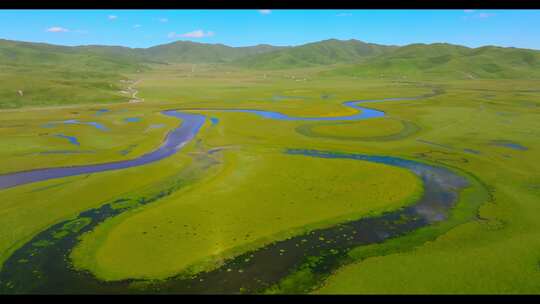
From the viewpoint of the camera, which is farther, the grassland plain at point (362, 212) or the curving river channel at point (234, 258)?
the grassland plain at point (362, 212)

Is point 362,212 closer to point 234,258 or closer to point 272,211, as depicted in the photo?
point 272,211

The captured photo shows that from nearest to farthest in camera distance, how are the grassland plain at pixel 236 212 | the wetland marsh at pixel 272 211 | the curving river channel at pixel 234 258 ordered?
the curving river channel at pixel 234 258 < the wetland marsh at pixel 272 211 < the grassland plain at pixel 236 212

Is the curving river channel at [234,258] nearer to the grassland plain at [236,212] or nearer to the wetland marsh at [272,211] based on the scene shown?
the wetland marsh at [272,211]

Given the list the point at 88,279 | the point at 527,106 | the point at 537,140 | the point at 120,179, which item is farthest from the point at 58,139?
the point at 527,106

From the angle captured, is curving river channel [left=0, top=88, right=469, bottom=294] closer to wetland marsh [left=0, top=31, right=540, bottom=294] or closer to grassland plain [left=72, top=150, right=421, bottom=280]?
wetland marsh [left=0, top=31, right=540, bottom=294]

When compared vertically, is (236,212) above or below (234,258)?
above

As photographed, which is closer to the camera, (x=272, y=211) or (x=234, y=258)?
(x=234, y=258)

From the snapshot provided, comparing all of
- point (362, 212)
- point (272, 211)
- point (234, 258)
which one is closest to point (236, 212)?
point (272, 211)

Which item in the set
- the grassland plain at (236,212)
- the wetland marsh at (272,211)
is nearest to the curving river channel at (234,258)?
the wetland marsh at (272,211)

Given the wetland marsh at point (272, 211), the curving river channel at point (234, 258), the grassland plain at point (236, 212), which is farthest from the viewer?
the grassland plain at point (236, 212)
